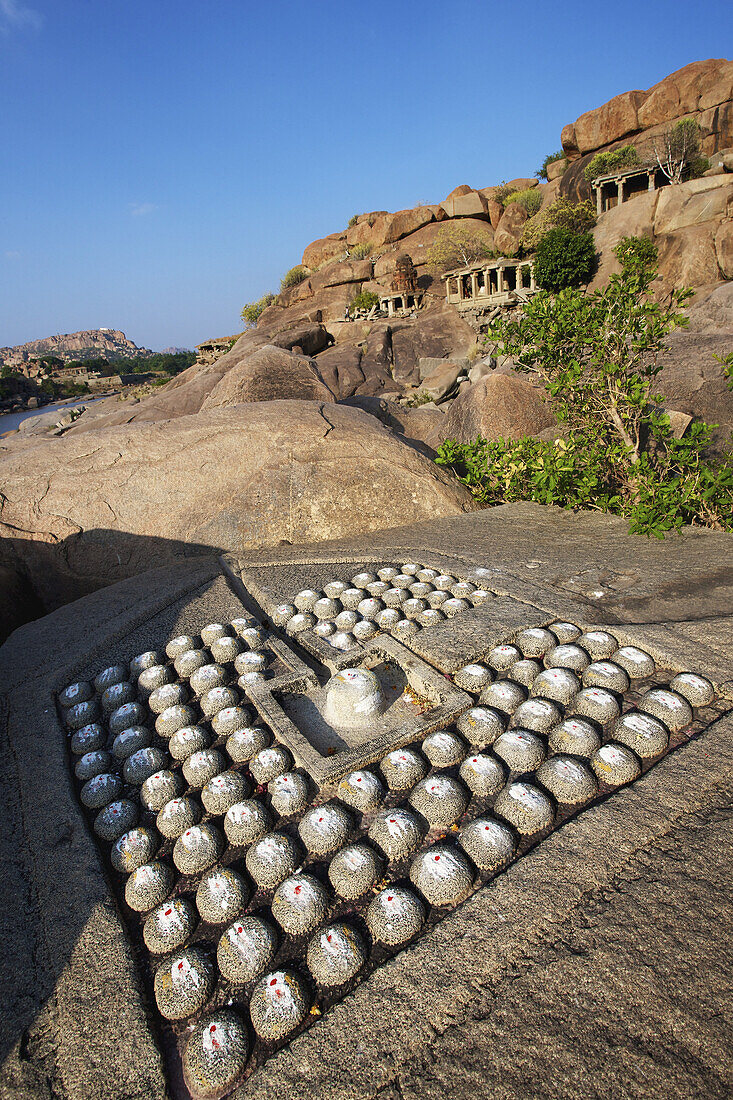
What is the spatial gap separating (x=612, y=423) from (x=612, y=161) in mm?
23740

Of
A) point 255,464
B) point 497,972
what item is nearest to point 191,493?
point 255,464

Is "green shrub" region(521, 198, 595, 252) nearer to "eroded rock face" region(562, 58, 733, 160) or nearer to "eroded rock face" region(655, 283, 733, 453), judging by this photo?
"eroded rock face" region(562, 58, 733, 160)

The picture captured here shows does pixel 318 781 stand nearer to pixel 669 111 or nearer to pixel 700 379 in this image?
pixel 700 379

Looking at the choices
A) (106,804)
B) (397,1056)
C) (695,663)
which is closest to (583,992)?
(397,1056)

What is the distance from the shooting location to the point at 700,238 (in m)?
15.6

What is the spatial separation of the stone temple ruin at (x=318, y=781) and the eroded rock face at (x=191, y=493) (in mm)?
1400

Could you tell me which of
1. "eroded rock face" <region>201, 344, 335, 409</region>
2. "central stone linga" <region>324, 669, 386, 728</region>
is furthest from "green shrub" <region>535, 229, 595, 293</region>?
"central stone linga" <region>324, 669, 386, 728</region>

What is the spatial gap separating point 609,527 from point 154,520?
3.15 m

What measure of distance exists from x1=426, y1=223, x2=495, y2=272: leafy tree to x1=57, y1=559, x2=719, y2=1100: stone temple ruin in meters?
23.9

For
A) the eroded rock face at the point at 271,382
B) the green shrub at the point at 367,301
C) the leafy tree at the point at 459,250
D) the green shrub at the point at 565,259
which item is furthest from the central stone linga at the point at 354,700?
the green shrub at the point at 367,301

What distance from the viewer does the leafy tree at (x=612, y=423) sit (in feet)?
11.8

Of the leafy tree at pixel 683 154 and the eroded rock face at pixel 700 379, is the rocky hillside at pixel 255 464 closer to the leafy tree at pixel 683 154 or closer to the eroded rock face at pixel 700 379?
the eroded rock face at pixel 700 379

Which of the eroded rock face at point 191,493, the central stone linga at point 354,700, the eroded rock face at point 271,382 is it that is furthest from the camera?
the eroded rock face at point 271,382

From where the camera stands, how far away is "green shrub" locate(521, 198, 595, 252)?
65.0ft
